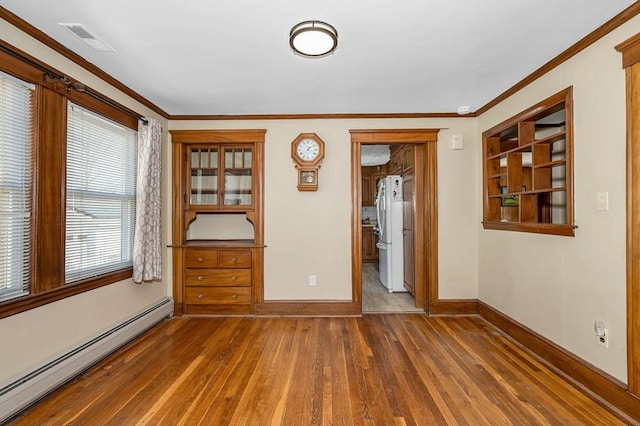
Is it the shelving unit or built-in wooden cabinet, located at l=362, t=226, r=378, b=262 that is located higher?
the shelving unit

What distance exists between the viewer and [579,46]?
2.15m

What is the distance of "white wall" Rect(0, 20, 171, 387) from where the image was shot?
1856mm

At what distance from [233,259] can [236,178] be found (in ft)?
3.24

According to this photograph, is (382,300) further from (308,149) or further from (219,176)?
(219,176)

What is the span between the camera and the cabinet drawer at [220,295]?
366 cm

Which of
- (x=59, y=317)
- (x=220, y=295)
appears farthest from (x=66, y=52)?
(x=220, y=295)

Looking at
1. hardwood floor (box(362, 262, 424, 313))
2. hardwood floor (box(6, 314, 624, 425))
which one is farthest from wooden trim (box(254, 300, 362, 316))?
hardwood floor (box(6, 314, 624, 425))

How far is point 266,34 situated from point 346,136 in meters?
1.79

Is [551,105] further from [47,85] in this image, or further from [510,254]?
[47,85]

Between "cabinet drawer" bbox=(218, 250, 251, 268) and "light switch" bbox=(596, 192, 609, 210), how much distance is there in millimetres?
3177

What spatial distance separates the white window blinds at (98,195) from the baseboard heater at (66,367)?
53 cm

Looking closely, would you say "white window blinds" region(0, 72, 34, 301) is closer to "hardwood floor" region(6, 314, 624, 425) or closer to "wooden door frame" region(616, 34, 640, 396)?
"hardwood floor" region(6, 314, 624, 425)

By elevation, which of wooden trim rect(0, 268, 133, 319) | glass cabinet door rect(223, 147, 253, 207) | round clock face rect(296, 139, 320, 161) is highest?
round clock face rect(296, 139, 320, 161)

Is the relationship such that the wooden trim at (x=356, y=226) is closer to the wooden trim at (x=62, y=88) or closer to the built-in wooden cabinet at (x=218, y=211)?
the built-in wooden cabinet at (x=218, y=211)
